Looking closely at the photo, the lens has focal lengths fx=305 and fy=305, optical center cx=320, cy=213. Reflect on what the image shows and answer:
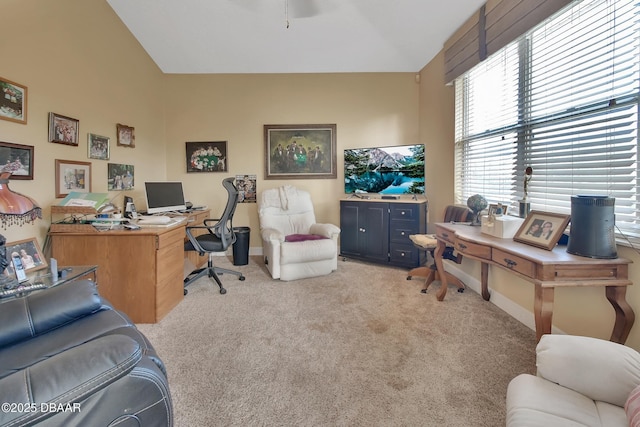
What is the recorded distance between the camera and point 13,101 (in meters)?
2.21

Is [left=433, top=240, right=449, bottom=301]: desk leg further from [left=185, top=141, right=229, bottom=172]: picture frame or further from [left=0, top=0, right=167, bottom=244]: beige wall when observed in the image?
[left=0, top=0, right=167, bottom=244]: beige wall

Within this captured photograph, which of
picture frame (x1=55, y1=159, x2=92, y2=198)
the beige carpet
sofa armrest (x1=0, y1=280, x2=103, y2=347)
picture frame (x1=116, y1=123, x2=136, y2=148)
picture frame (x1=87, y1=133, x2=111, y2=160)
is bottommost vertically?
the beige carpet

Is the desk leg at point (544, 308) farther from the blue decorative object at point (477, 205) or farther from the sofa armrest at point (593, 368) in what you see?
the blue decorative object at point (477, 205)

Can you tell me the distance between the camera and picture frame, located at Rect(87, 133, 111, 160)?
3.05m

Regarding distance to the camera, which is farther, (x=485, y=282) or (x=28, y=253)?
(x=485, y=282)

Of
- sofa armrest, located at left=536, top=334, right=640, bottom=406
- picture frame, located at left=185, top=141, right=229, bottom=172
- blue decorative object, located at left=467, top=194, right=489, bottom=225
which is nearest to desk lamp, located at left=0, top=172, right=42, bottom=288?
sofa armrest, located at left=536, top=334, right=640, bottom=406

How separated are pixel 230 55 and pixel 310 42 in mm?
1147

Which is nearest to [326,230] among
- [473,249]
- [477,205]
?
[477,205]

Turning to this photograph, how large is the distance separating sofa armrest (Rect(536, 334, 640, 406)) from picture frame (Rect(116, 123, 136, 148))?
4.19 meters

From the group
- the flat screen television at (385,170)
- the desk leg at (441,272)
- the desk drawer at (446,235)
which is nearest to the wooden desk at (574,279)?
the desk drawer at (446,235)

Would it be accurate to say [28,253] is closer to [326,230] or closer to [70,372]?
[70,372]

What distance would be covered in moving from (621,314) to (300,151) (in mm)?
3882

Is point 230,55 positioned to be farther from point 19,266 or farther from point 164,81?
point 19,266

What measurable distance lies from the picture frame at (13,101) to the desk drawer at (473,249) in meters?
3.47
